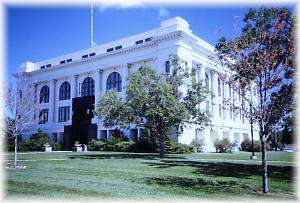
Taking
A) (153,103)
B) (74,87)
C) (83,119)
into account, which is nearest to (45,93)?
(74,87)

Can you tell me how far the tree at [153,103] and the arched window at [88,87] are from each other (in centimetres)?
2551

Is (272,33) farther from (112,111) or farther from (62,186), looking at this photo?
(112,111)

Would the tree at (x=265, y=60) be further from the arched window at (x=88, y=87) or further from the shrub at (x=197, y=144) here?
the arched window at (x=88, y=87)

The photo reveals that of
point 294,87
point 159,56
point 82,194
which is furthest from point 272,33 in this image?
point 159,56

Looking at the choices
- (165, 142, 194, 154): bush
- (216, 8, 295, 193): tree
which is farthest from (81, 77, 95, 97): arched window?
(216, 8, 295, 193): tree

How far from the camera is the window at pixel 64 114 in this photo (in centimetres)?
5559

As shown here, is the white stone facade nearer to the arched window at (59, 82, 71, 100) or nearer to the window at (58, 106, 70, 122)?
the window at (58, 106, 70, 122)

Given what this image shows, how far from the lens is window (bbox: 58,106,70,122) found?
55591 millimetres

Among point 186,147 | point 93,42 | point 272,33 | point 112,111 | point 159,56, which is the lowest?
point 186,147

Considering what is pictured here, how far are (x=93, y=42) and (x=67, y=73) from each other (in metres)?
7.33

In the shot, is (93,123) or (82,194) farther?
(93,123)

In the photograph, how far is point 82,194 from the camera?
9.30 m

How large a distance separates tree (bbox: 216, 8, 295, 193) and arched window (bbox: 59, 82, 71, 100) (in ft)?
156

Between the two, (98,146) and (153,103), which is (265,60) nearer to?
(153,103)
